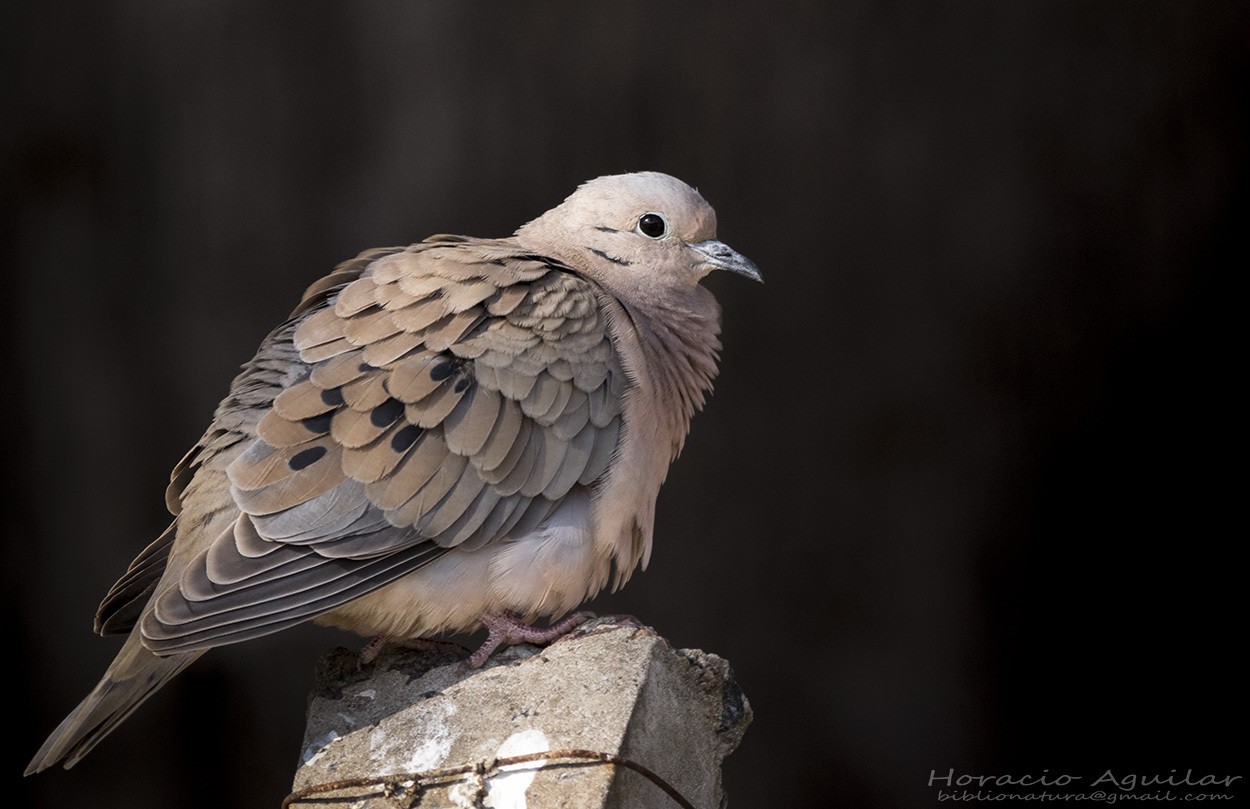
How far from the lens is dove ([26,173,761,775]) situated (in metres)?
2.34

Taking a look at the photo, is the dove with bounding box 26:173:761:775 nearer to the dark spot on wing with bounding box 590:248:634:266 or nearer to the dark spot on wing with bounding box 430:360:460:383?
the dark spot on wing with bounding box 430:360:460:383

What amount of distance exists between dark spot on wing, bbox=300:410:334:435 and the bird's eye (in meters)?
0.79

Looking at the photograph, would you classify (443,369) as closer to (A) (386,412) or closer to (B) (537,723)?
(A) (386,412)

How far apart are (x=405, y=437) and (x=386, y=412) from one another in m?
0.05

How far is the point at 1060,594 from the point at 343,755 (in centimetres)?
277

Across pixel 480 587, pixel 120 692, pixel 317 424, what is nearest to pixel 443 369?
pixel 317 424

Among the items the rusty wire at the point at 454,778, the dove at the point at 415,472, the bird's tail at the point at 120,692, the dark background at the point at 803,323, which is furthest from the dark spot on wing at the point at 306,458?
the dark background at the point at 803,323

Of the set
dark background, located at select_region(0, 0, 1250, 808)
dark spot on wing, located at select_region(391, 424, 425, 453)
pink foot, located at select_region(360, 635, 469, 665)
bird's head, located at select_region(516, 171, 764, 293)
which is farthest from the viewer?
dark background, located at select_region(0, 0, 1250, 808)

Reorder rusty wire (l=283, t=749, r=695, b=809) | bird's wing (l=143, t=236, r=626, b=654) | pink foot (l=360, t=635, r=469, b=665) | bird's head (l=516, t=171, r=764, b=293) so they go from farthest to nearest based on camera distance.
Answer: bird's head (l=516, t=171, r=764, b=293) → pink foot (l=360, t=635, r=469, b=665) → bird's wing (l=143, t=236, r=626, b=654) → rusty wire (l=283, t=749, r=695, b=809)

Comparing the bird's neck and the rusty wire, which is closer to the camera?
the rusty wire

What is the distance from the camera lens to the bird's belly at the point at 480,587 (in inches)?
97.0

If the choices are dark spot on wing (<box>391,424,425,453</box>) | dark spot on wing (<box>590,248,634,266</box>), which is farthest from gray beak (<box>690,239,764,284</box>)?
dark spot on wing (<box>391,424,425,453</box>)

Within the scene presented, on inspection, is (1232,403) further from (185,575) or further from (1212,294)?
(185,575)

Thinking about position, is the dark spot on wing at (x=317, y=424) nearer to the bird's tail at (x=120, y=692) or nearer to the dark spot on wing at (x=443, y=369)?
the dark spot on wing at (x=443, y=369)
